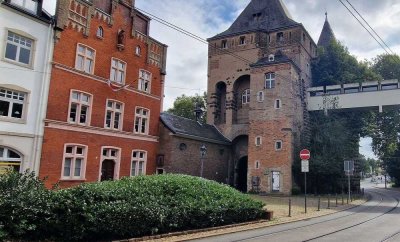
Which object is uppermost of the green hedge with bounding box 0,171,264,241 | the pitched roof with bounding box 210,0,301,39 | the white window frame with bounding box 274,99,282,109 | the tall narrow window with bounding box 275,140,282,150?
the pitched roof with bounding box 210,0,301,39

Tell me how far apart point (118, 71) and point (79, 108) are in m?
4.94

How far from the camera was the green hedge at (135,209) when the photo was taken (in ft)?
33.0

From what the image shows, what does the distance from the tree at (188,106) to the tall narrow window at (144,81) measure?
26219 mm

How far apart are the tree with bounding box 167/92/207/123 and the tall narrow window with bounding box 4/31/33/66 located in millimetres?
36823

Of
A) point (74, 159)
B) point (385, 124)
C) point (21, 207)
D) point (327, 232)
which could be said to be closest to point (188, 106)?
point (385, 124)

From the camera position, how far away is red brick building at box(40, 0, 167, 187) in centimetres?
2228

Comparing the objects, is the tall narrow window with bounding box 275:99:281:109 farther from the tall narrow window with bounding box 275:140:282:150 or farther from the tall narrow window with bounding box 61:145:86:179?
the tall narrow window with bounding box 61:145:86:179

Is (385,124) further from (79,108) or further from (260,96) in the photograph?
(79,108)

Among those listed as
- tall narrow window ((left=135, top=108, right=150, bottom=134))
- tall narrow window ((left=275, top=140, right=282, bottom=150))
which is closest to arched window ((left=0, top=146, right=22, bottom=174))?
tall narrow window ((left=135, top=108, right=150, bottom=134))

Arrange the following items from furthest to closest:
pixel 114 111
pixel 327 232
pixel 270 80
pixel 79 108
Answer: pixel 270 80
pixel 114 111
pixel 79 108
pixel 327 232

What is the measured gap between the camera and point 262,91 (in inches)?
1515

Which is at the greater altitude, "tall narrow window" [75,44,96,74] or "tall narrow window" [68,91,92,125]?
"tall narrow window" [75,44,96,74]

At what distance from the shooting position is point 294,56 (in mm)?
42531

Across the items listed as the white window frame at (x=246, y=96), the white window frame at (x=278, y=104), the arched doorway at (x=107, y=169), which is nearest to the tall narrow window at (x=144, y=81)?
the arched doorway at (x=107, y=169)
